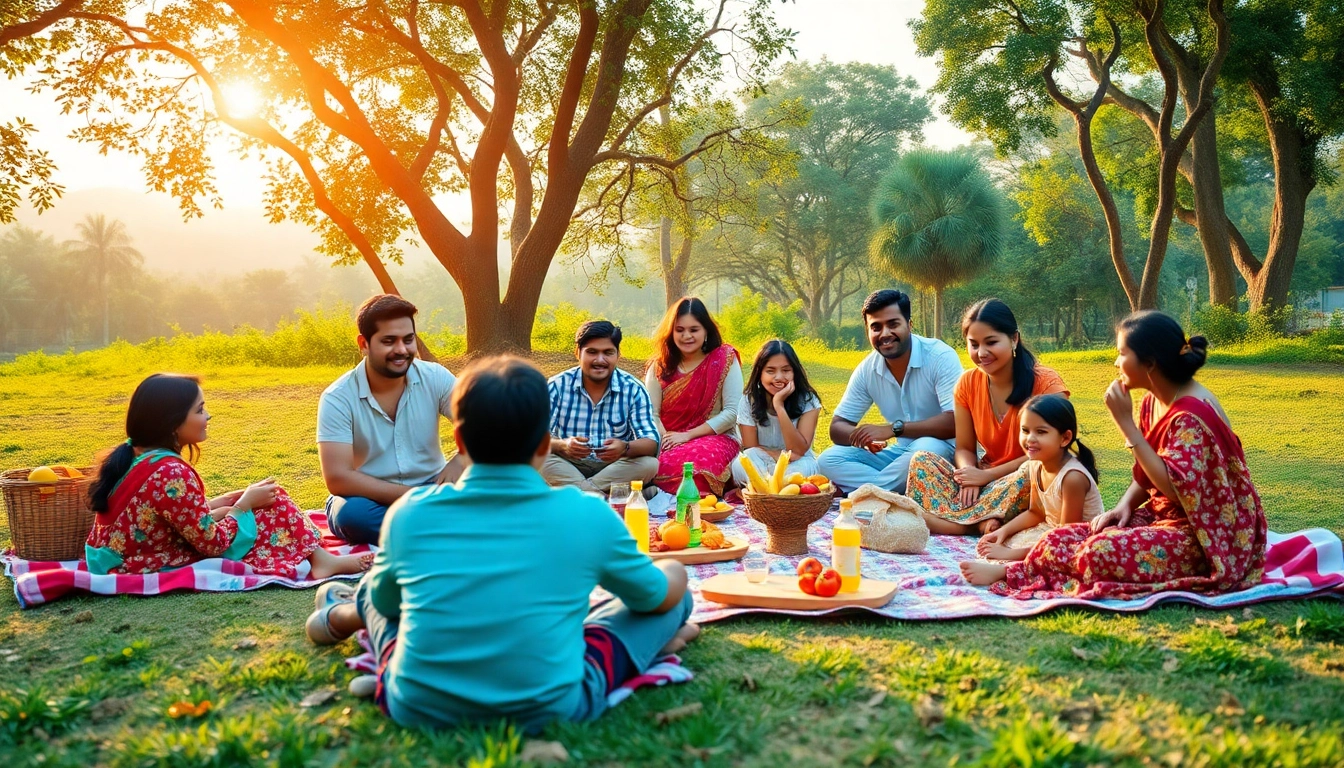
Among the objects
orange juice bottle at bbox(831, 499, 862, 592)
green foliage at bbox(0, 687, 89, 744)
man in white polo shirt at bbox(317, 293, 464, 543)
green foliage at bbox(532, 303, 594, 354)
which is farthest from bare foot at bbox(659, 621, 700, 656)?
green foliage at bbox(532, 303, 594, 354)

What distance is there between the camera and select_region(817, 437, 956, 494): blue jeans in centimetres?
625

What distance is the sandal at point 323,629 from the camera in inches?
138

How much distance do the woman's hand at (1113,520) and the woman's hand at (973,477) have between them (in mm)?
1291

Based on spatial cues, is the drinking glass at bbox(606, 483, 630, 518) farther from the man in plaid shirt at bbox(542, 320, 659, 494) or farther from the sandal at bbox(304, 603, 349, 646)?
the sandal at bbox(304, 603, 349, 646)

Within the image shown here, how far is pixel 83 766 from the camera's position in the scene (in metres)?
2.53

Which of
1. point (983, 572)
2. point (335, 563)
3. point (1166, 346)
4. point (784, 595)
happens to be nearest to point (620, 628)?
point (784, 595)

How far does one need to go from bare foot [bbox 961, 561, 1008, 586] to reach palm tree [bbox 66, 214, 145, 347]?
75.5 m

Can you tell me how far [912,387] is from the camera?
6539 millimetres

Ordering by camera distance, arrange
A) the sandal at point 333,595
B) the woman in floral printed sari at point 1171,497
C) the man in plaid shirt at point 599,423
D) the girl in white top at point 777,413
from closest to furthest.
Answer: the sandal at point 333,595 → the woman in floral printed sari at point 1171,497 → the man in plaid shirt at point 599,423 → the girl in white top at point 777,413

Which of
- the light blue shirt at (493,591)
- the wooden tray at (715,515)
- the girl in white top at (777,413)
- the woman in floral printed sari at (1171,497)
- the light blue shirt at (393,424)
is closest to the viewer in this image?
the light blue shirt at (493,591)

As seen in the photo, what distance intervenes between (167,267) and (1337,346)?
445ft

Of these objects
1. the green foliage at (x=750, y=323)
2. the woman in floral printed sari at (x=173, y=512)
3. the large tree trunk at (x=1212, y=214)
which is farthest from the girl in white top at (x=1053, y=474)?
the large tree trunk at (x=1212, y=214)

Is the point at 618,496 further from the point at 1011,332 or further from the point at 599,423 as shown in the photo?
the point at 1011,332

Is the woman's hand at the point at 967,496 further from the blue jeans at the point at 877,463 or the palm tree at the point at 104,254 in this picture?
the palm tree at the point at 104,254
